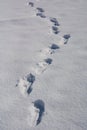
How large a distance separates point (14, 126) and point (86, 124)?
430mm

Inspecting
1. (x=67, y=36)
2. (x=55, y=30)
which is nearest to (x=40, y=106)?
(x=67, y=36)

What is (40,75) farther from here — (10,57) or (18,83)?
(10,57)

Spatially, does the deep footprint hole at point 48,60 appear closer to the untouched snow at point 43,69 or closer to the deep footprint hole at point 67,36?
the untouched snow at point 43,69

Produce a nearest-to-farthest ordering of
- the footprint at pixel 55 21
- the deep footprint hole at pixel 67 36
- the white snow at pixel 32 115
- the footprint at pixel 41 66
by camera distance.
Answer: the white snow at pixel 32 115
the footprint at pixel 41 66
the deep footprint hole at pixel 67 36
the footprint at pixel 55 21

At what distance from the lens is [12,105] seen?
1.94 meters

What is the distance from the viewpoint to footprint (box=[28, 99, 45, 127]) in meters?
1.78

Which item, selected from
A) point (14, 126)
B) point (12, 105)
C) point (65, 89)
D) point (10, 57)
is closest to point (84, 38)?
point (10, 57)

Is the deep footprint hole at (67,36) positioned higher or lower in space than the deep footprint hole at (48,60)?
lower

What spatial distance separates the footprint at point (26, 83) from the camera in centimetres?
209

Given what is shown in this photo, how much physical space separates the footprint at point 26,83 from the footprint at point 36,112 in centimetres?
15

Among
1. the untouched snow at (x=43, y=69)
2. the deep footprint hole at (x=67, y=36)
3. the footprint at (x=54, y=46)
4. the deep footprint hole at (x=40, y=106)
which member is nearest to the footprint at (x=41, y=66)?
the untouched snow at (x=43, y=69)

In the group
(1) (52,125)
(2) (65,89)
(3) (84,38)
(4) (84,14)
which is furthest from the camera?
(4) (84,14)

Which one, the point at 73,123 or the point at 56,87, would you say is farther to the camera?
the point at 56,87

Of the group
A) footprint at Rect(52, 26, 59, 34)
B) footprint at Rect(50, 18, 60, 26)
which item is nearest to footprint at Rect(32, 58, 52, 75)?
footprint at Rect(52, 26, 59, 34)
